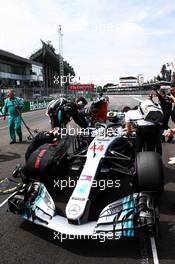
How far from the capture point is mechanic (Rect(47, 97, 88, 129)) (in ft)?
26.7

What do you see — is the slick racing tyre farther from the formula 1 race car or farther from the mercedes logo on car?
the mercedes logo on car

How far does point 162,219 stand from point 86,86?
170 ft

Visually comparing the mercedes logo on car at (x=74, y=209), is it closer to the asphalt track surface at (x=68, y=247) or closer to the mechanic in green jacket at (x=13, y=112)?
the asphalt track surface at (x=68, y=247)

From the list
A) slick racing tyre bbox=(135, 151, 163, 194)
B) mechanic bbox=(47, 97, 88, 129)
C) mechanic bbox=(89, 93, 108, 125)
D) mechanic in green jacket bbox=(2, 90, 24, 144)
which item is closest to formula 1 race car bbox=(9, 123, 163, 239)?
slick racing tyre bbox=(135, 151, 163, 194)

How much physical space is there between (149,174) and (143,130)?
183 cm

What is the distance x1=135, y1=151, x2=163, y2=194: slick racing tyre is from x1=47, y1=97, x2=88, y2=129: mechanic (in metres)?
4.42

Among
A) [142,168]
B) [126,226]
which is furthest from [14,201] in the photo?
[142,168]

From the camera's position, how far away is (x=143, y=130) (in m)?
5.44

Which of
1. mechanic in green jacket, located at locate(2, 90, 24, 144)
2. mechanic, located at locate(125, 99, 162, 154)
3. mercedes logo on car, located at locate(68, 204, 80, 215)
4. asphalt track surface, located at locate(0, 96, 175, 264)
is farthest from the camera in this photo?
mechanic in green jacket, located at locate(2, 90, 24, 144)

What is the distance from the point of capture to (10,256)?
316cm

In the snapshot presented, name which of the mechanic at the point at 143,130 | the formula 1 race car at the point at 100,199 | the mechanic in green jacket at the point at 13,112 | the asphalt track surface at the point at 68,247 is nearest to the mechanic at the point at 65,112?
the mechanic in green jacket at the point at 13,112

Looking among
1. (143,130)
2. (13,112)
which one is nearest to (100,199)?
(143,130)

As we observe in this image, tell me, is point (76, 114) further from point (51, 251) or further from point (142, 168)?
point (51, 251)

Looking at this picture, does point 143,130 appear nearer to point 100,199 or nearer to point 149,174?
point 100,199
